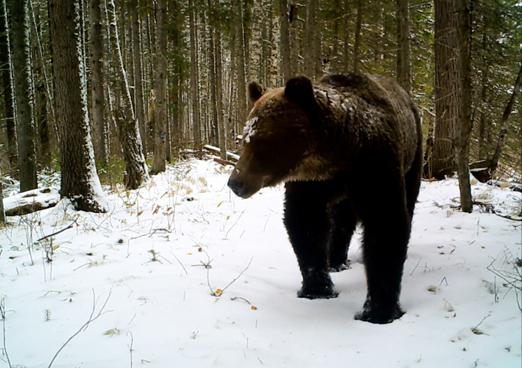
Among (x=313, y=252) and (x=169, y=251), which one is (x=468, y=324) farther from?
(x=169, y=251)

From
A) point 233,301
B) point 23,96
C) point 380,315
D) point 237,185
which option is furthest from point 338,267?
point 23,96

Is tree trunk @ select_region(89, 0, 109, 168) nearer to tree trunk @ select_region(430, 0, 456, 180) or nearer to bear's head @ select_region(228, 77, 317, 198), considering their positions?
tree trunk @ select_region(430, 0, 456, 180)

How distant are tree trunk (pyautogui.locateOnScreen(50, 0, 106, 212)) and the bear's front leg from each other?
12.3 ft

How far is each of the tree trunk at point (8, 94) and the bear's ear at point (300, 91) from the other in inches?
474

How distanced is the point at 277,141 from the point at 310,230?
0.90m

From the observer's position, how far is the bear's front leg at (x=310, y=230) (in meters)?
3.21

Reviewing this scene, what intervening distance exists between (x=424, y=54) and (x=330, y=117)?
13.3 m

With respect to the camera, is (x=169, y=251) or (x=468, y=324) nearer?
(x=468, y=324)

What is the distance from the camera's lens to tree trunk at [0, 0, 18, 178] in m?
12.4

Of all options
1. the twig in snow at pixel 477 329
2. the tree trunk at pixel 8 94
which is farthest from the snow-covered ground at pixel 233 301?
the tree trunk at pixel 8 94

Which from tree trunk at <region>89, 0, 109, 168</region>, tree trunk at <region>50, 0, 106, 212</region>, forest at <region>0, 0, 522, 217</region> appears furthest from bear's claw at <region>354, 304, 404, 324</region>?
tree trunk at <region>89, 0, 109, 168</region>

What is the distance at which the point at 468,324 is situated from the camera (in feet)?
8.12

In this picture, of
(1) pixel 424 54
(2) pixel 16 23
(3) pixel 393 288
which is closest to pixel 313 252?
(3) pixel 393 288

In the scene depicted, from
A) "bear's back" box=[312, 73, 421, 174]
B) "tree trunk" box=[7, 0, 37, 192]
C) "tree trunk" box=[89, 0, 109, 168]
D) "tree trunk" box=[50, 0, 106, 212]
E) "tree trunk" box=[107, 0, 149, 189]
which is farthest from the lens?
"tree trunk" box=[7, 0, 37, 192]
